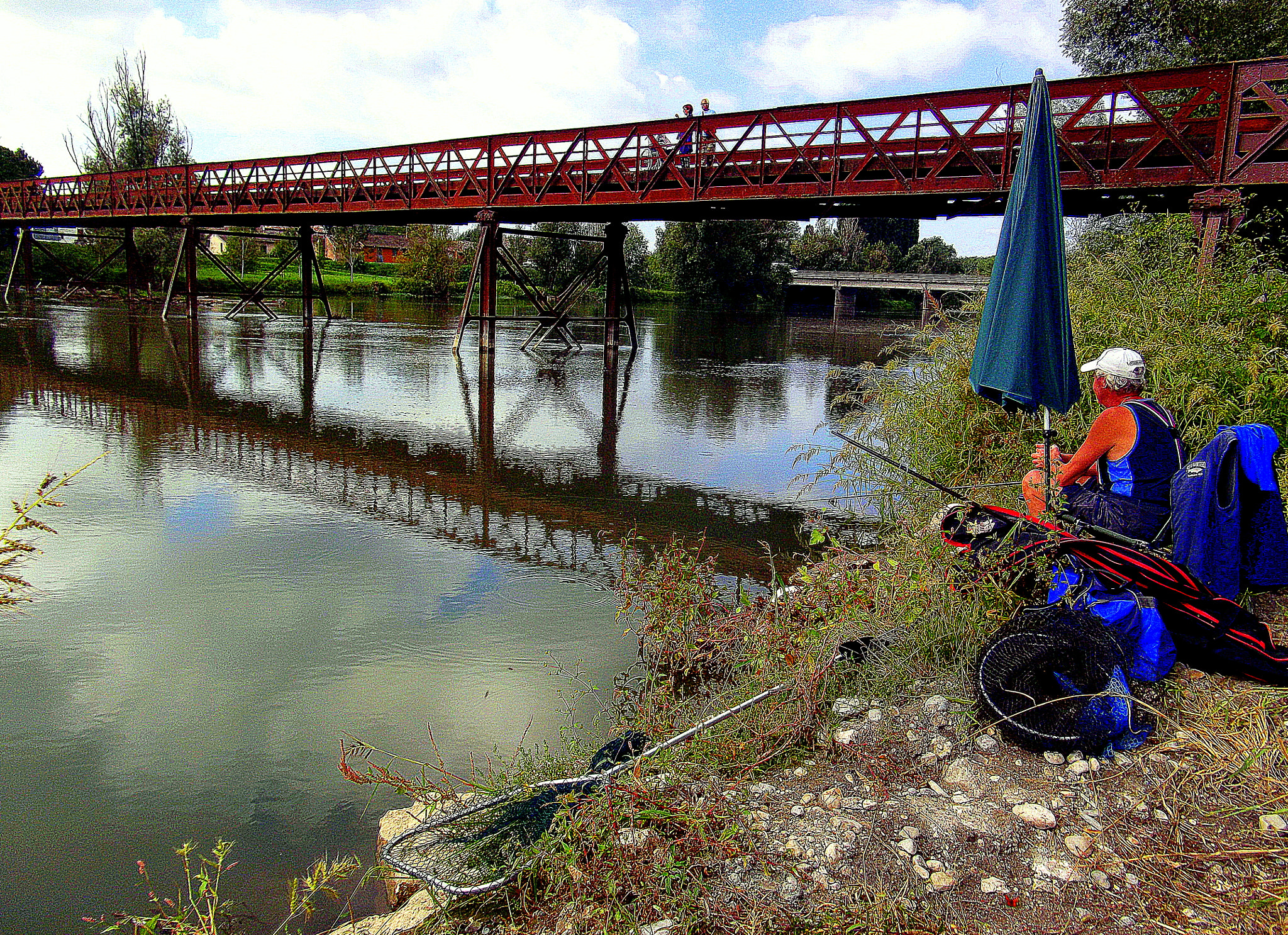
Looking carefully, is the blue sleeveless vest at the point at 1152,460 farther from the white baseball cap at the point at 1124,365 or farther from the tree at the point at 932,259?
the tree at the point at 932,259

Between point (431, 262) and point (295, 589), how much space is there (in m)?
52.6

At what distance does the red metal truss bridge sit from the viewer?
1234 cm

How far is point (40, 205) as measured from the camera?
119 feet

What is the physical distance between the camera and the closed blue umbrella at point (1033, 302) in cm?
491

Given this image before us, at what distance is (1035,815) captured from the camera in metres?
3.00

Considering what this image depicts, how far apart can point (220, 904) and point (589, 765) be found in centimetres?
139

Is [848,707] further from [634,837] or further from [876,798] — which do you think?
[634,837]

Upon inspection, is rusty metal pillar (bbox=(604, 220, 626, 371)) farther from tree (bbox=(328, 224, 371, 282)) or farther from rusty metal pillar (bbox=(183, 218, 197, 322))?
tree (bbox=(328, 224, 371, 282))

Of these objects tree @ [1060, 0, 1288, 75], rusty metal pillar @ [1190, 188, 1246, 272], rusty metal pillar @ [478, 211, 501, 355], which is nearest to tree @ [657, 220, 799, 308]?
tree @ [1060, 0, 1288, 75]

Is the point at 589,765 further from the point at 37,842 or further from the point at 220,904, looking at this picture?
the point at 37,842

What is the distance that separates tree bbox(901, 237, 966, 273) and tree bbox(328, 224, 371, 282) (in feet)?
140

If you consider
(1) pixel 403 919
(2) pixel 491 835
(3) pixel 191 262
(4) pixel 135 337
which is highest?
(3) pixel 191 262

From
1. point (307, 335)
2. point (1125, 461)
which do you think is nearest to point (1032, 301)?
point (1125, 461)

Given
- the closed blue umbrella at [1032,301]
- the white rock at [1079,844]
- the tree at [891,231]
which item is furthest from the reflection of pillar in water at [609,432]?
the tree at [891,231]
